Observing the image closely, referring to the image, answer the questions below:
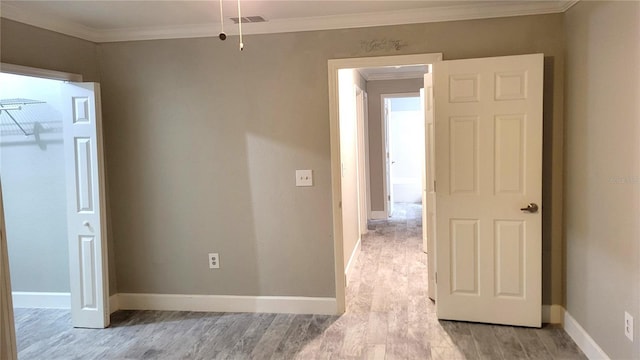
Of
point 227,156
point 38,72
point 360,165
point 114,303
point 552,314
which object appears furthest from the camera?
point 360,165

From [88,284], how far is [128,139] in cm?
117

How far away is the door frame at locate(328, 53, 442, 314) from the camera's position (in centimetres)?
332

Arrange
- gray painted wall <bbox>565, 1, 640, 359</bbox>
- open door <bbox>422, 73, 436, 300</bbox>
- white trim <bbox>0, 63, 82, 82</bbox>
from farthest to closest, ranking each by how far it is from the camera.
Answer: open door <bbox>422, 73, 436, 300</bbox> → white trim <bbox>0, 63, 82, 82</bbox> → gray painted wall <bbox>565, 1, 640, 359</bbox>

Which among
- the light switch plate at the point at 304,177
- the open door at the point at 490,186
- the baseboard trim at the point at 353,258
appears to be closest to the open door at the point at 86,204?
the light switch plate at the point at 304,177

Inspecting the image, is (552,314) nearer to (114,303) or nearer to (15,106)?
(114,303)

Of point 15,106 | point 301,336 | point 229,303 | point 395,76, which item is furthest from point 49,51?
point 395,76

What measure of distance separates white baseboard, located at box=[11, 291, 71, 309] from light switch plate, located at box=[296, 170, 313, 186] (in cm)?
224

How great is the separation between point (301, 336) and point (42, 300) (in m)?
2.37

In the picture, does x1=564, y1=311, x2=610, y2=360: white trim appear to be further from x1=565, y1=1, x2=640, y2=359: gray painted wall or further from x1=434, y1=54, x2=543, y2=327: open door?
x1=434, y1=54, x2=543, y2=327: open door

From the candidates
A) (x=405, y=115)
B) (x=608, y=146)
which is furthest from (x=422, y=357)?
(x=405, y=115)

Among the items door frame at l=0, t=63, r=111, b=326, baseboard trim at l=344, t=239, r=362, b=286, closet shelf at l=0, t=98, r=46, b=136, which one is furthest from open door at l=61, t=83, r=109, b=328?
baseboard trim at l=344, t=239, r=362, b=286

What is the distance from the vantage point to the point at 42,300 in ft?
13.0

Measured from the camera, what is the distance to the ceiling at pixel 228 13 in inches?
115

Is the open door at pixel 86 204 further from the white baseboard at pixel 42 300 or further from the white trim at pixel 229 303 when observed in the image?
the white baseboard at pixel 42 300
